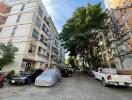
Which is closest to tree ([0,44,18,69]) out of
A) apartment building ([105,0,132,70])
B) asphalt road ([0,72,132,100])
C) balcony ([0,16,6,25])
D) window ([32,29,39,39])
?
window ([32,29,39,39])

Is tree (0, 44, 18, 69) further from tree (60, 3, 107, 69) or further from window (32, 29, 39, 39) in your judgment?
tree (60, 3, 107, 69)

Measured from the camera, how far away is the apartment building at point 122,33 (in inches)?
582

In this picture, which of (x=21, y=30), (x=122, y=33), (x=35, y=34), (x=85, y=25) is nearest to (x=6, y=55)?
(x=21, y=30)

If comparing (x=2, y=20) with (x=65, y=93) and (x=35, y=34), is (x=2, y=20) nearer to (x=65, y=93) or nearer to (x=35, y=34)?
(x=35, y=34)

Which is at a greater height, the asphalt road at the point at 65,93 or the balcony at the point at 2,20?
the balcony at the point at 2,20

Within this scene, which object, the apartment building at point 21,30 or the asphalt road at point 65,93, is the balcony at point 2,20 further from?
the asphalt road at point 65,93

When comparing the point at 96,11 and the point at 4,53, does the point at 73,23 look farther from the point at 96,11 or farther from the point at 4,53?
the point at 4,53

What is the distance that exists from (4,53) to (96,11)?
1640 centimetres

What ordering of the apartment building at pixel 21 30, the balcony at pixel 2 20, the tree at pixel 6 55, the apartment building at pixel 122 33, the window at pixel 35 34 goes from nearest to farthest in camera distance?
the apartment building at pixel 122 33, the tree at pixel 6 55, the apartment building at pixel 21 30, the window at pixel 35 34, the balcony at pixel 2 20

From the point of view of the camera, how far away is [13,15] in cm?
2203

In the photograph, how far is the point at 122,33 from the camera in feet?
48.4

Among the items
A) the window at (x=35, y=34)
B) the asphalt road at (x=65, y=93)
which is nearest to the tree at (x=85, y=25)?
the window at (x=35, y=34)

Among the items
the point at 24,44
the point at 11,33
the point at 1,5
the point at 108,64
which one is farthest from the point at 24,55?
the point at 108,64

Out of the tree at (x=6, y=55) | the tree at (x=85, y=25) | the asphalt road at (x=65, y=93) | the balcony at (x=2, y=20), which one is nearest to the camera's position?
the asphalt road at (x=65, y=93)
